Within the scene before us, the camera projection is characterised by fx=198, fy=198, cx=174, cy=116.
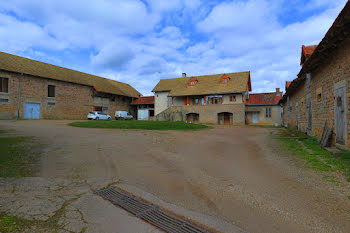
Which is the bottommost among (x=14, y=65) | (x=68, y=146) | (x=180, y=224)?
(x=180, y=224)

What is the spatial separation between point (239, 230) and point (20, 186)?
3.91 meters

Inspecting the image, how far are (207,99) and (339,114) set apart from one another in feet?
75.9

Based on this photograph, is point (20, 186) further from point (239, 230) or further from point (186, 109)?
point (186, 109)

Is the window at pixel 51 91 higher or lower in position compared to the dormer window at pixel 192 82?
lower

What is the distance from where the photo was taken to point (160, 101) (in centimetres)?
3619

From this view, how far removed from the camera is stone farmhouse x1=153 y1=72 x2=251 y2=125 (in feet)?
92.7

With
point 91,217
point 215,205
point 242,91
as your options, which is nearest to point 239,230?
point 215,205

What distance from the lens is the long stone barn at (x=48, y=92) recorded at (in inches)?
923

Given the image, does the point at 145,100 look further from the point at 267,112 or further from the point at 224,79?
the point at 267,112

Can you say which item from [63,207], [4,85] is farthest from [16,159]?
[4,85]

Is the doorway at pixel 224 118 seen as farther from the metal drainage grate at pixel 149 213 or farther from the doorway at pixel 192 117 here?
the metal drainage grate at pixel 149 213

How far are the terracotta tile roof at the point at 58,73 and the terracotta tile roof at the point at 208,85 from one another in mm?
8172

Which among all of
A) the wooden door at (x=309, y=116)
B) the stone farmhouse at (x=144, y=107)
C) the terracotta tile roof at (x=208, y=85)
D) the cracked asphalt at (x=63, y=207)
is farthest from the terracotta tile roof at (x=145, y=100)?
the cracked asphalt at (x=63, y=207)

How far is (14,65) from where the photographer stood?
24.4 m
